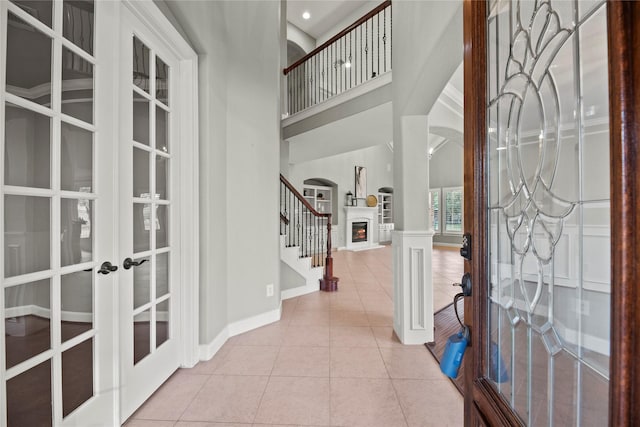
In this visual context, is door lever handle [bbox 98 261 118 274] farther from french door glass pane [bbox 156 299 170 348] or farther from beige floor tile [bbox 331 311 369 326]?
beige floor tile [bbox 331 311 369 326]

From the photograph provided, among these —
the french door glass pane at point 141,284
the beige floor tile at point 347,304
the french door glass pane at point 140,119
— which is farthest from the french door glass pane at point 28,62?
the beige floor tile at point 347,304

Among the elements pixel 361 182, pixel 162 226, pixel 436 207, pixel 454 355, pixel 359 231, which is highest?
pixel 361 182

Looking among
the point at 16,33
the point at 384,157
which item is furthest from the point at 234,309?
the point at 384,157

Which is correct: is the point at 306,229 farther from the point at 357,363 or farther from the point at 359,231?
the point at 359,231

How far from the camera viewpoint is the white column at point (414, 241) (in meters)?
2.35

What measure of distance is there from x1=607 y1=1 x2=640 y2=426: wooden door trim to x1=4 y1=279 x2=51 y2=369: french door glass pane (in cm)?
166

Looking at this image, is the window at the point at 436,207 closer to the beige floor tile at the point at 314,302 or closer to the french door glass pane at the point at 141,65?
the beige floor tile at the point at 314,302

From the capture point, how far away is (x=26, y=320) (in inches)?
40.4

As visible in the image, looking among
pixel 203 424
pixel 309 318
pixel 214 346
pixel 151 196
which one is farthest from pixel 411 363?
pixel 151 196

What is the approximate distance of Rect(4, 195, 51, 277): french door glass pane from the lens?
97 centimetres

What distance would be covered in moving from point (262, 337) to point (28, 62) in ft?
7.69

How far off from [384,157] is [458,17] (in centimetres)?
863

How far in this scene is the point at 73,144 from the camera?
1219 millimetres

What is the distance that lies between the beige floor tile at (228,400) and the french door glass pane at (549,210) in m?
1.38
